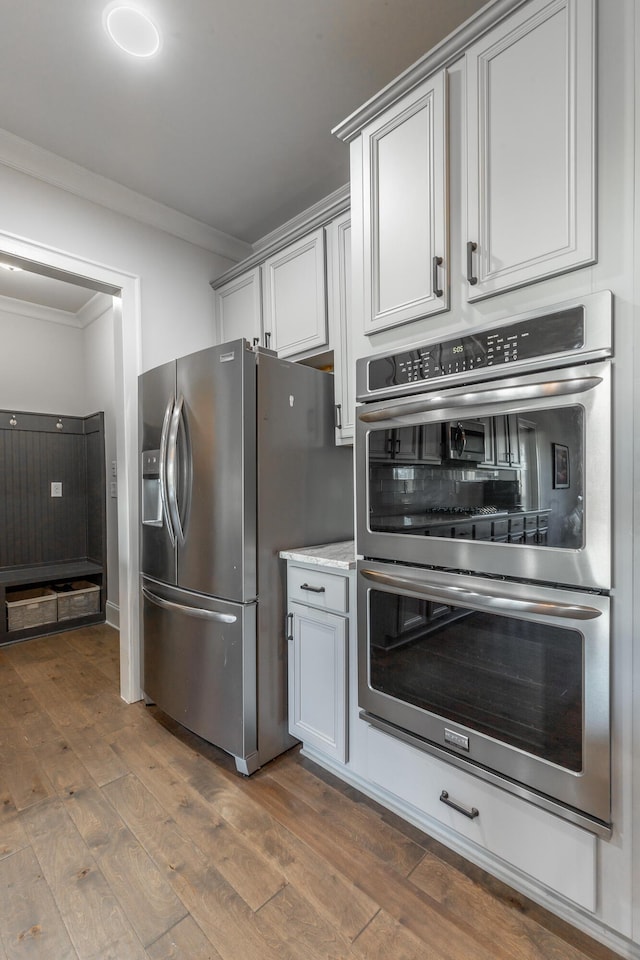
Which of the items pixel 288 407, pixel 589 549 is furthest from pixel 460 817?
pixel 288 407

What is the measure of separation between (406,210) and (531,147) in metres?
0.41

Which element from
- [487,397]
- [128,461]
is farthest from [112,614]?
[487,397]

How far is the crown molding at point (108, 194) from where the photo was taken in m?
2.15

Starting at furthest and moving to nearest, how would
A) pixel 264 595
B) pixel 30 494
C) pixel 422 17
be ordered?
pixel 30 494
pixel 264 595
pixel 422 17

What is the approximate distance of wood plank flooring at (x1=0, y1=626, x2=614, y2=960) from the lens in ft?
3.93

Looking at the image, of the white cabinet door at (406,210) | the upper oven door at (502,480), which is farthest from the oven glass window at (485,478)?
the white cabinet door at (406,210)

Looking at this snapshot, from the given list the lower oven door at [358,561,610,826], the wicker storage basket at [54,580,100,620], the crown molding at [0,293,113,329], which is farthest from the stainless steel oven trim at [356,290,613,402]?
the wicker storage basket at [54,580,100,620]

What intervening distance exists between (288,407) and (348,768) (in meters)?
1.52

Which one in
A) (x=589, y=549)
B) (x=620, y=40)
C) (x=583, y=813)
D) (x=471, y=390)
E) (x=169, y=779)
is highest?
(x=620, y=40)

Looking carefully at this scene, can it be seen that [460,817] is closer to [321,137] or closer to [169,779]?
[169,779]

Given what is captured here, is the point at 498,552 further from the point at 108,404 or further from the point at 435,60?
the point at 108,404

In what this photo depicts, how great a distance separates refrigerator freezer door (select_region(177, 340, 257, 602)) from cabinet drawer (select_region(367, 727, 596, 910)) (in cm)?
81

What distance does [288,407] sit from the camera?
202 cm

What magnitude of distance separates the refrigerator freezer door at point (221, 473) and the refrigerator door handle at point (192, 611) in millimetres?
83
